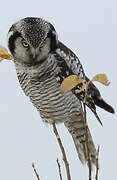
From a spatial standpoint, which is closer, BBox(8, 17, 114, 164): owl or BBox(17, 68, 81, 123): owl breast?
BBox(8, 17, 114, 164): owl

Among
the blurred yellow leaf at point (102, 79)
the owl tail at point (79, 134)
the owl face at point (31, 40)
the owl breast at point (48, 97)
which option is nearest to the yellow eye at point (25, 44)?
the owl face at point (31, 40)

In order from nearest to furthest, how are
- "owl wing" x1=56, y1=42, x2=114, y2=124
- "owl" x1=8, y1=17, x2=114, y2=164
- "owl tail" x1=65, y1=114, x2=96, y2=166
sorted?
"owl" x1=8, y1=17, x2=114, y2=164
"owl wing" x1=56, y1=42, x2=114, y2=124
"owl tail" x1=65, y1=114, x2=96, y2=166

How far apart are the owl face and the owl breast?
0.21m

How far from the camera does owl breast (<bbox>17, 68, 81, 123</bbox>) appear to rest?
455 centimetres

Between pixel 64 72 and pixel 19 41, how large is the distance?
730mm

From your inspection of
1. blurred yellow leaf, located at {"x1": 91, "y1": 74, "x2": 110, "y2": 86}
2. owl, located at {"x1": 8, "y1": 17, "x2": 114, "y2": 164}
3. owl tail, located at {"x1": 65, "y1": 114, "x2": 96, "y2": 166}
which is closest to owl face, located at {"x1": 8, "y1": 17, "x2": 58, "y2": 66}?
owl, located at {"x1": 8, "y1": 17, "x2": 114, "y2": 164}

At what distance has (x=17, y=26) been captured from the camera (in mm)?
3975

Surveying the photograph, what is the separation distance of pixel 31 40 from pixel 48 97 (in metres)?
1.09

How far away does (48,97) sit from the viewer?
15.0 feet

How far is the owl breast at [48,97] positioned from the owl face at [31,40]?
0.21 meters

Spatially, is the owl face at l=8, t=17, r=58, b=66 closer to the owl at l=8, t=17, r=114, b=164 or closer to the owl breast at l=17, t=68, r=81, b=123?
the owl at l=8, t=17, r=114, b=164

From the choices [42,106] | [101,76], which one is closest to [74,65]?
[42,106]

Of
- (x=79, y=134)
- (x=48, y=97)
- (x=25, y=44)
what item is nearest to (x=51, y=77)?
(x=48, y=97)

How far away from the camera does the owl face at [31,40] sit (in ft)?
12.0
